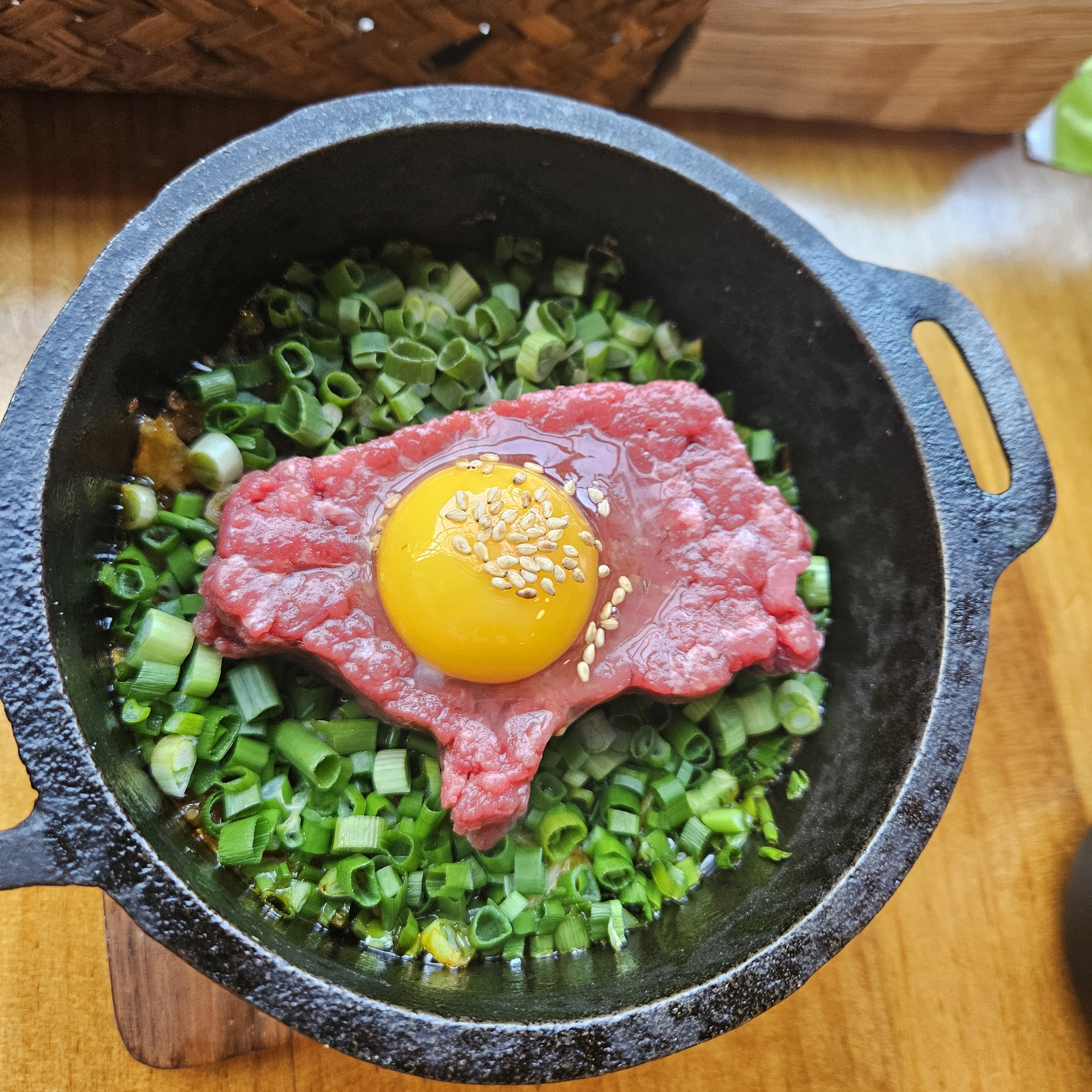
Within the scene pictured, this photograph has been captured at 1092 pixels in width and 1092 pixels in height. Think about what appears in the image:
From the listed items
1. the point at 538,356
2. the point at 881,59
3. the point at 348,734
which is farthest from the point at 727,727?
the point at 881,59

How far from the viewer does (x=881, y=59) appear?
2906mm

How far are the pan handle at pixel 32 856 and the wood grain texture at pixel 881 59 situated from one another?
2.93 meters

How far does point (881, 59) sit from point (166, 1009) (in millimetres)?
3768

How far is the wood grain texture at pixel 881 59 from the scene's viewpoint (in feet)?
8.99

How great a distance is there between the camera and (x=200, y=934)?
5.23 feet

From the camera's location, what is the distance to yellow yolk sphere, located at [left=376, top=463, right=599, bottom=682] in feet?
6.47

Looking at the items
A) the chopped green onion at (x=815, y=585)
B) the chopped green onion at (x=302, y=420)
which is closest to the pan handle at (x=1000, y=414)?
the chopped green onion at (x=815, y=585)

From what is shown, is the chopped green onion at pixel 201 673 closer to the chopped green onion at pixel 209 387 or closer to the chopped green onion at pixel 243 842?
the chopped green onion at pixel 243 842

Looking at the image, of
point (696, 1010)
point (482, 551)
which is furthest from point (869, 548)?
point (696, 1010)

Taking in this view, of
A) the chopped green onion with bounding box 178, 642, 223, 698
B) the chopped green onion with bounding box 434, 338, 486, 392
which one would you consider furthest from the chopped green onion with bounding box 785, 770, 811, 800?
the chopped green onion with bounding box 178, 642, 223, 698

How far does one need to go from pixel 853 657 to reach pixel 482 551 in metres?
1.15

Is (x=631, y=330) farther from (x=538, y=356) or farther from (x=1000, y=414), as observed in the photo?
(x=1000, y=414)

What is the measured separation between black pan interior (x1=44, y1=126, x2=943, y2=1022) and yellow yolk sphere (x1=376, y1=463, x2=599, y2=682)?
72 centimetres

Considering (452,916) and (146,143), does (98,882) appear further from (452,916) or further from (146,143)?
(146,143)
